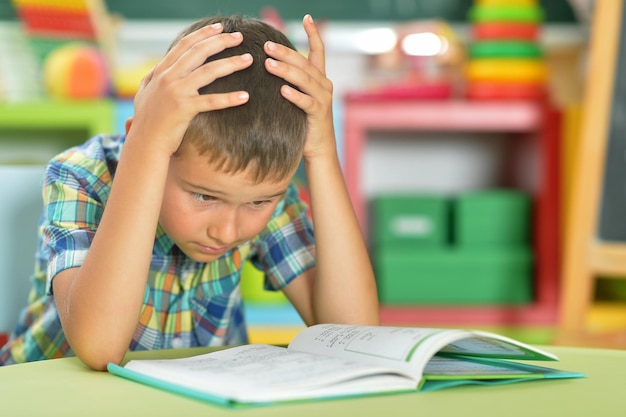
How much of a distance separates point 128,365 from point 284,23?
6.44 ft

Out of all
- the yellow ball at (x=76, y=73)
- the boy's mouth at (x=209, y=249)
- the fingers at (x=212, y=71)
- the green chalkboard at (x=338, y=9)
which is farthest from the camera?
the green chalkboard at (x=338, y=9)

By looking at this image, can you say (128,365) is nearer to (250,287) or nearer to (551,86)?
(250,287)

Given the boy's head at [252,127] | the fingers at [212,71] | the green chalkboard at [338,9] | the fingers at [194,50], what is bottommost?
the boy's head at [252,127]

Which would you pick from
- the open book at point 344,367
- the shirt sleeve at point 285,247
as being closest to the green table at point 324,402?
the open book at point 344,367

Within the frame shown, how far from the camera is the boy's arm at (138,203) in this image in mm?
838

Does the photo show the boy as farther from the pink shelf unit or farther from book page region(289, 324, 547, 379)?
the pink shelf unit

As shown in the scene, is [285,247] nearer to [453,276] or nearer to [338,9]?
[453,276]

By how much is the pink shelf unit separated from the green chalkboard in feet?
1.38

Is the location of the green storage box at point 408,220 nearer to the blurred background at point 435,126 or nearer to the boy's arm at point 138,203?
the blurred background at point 435,126

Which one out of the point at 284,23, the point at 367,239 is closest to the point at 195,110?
the point at 367,239

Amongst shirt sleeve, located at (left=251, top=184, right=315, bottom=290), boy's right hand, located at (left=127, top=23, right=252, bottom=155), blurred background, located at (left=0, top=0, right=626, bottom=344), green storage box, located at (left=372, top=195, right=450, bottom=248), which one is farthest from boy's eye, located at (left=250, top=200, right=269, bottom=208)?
green storage box, located at (left=372, top=195, right=450, bottom=248)

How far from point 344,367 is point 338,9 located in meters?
2.10

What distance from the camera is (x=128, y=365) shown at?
2.53ft

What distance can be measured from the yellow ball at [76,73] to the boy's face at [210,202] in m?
1.42
